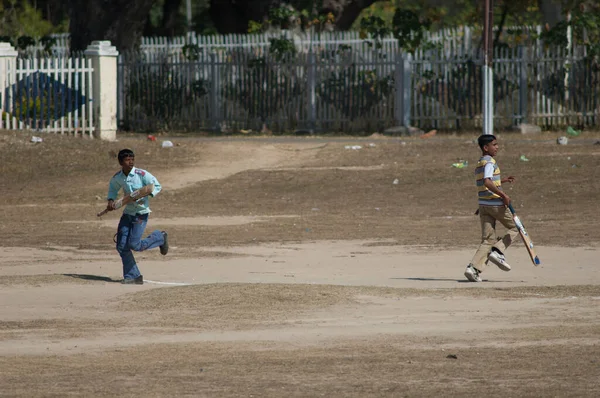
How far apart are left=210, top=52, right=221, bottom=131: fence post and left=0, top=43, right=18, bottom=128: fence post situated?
5229 millimetres

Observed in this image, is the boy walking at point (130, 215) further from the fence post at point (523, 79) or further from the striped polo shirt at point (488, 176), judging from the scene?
the fence post at point (523, 79)

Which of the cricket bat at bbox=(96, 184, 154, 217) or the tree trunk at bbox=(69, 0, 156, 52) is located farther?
the tree trunk at bbox=(69, 0, 156, 52)

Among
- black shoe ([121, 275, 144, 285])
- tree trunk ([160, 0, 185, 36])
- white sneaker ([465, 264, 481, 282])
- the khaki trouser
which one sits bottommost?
black shoe ([121, 275, 144, 285])

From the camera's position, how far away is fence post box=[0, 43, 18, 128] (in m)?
26.6

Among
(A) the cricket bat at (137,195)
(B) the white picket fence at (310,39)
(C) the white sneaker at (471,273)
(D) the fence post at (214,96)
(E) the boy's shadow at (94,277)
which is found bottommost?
(E) the boy's shadow at (94,277)

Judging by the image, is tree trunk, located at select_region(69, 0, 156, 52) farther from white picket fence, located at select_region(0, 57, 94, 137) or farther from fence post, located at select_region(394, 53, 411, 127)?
fence post, located at select_region(394, 53, 411, 127)

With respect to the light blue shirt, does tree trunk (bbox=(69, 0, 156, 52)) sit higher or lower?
higher

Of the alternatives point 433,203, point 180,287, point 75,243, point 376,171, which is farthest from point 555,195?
point 180,287

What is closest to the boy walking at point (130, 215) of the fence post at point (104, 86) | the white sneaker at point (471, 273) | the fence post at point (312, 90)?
the white sneaker at point (471, 273)

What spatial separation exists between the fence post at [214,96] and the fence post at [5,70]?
206 inches

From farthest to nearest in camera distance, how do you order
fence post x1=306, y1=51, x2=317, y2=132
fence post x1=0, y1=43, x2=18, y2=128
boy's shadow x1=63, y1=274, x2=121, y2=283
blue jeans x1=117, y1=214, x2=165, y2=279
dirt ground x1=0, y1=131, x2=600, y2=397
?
fence post x1=306, y1=51, x2=317, y2=132, fence post x1=0, y1=43, x2=18, y2=128, boy's shadow x1=63, y1=274, x2=121, y2=283, blue jeans x1=117, y1=214, x2=165, y2=279, dirt ground x1=0, y1=131, x2=600, y2=397

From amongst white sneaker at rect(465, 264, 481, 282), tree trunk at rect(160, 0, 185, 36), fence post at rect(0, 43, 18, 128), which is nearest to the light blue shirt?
white sneaker at rect(465, 264, 481, 282)

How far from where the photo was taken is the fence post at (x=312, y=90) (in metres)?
29.2

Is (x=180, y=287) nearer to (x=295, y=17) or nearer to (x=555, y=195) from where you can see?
(x=555, y=195)
